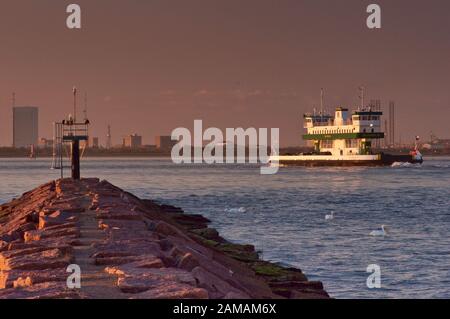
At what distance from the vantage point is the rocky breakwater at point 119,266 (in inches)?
373

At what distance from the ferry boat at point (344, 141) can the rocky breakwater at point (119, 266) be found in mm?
112606

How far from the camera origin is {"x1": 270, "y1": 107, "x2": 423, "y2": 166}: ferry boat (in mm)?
129250

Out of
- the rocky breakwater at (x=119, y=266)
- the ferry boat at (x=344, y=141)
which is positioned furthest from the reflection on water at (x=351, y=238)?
the ferry boat at (x=344, y=141)

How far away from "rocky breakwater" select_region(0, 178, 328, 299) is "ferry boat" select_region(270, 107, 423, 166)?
4433 inches

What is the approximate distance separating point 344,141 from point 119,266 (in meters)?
125

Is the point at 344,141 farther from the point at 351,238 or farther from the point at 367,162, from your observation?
the point at 351,238

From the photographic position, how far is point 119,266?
1073cm

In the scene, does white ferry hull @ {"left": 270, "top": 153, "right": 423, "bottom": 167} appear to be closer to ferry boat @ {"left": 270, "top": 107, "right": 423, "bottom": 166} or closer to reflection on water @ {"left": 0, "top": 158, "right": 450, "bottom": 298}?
ferry boat @ {"left": 270, "top": 107, "right": 423, "bottom": 166}

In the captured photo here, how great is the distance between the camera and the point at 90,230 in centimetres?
1510

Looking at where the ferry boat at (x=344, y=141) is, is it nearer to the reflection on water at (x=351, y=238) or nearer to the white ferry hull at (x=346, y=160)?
the white ferry hull at (x=346, y=160)

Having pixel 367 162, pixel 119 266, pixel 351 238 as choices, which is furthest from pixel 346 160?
pixel 119 266
